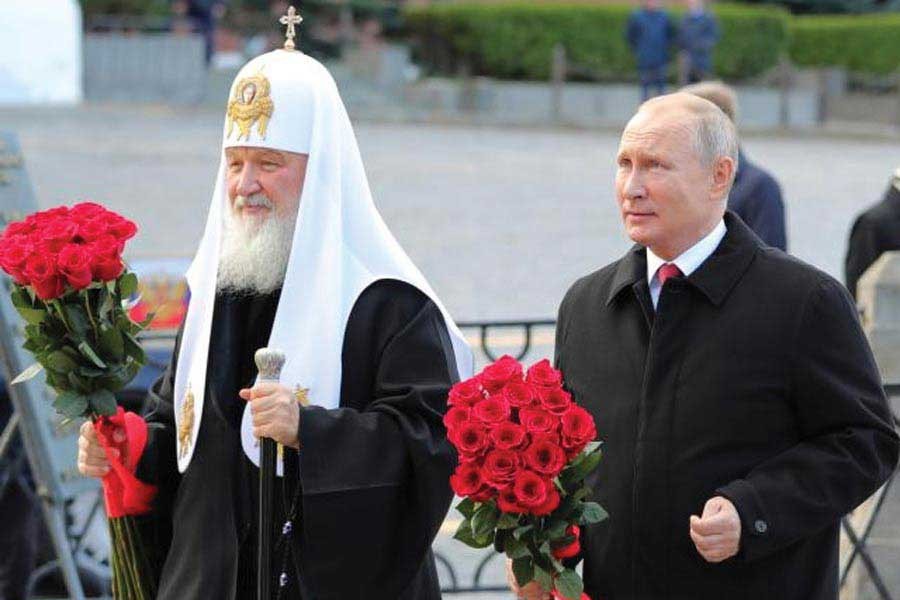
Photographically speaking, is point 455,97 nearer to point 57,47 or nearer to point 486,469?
point 57,47

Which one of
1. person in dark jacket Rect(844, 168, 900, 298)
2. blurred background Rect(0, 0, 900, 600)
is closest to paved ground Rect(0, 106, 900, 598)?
blurred background Rect(0, 0, 900, 600)

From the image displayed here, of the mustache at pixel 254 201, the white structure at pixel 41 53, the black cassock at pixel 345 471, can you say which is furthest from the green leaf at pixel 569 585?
the white structure at pixel 41 53

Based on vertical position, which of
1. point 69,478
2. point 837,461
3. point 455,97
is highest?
point 837,461

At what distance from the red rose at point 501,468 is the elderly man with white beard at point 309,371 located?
46 centimetres

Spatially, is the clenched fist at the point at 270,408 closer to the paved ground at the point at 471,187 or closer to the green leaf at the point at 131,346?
the green leaf at the point at 131,346

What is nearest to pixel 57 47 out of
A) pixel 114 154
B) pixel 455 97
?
pixel 455 97

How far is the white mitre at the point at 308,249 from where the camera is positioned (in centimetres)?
392

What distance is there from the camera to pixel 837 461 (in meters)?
3.60

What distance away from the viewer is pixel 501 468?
11.2ft

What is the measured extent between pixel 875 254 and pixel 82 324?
403 centimetres

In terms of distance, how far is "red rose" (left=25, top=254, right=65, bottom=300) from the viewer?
12.8ft

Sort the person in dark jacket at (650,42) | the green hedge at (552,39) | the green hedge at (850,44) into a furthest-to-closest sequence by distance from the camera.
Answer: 1. the green hedge at (850,44)
2. the green hedge at (552,39)
3. the person in dark jacket at (650,42)

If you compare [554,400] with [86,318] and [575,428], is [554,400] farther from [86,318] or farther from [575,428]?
[86,318]

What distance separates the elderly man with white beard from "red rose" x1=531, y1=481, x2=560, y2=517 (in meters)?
0.48
